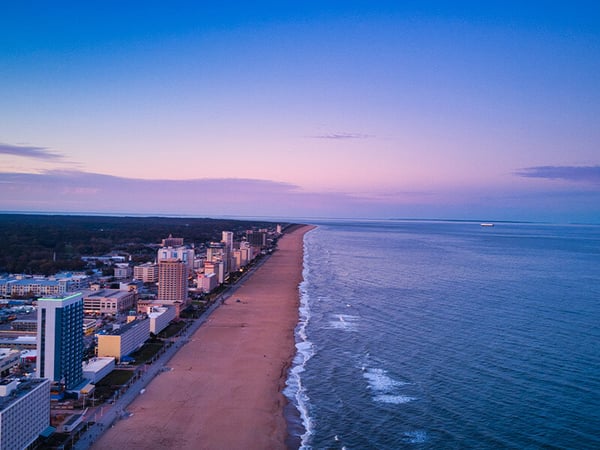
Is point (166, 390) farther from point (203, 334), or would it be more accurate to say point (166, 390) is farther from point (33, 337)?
point (33, 337)

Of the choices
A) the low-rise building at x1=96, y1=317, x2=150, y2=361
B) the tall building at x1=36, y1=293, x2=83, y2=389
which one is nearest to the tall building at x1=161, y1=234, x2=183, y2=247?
the low-rise building at x1=96, y1=317, x2=150, y2=361

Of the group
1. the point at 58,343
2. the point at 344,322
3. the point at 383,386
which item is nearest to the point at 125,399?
the point at 58,343

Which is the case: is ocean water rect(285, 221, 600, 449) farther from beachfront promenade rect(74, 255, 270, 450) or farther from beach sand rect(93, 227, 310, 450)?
beachfront promenade rect(74, 255, 270, 450)

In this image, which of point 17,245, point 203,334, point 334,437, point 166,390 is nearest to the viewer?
point 334,437

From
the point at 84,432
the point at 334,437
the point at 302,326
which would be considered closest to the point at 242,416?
the point at 334,437

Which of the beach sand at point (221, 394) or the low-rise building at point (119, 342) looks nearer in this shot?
the beach sand at point (221, 394)

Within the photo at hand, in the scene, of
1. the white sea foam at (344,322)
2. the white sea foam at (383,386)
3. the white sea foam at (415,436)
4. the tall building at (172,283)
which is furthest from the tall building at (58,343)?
the tall building at (172,283)

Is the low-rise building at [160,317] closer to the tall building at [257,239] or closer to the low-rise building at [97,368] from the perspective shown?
the low-rise building at [97,368]
